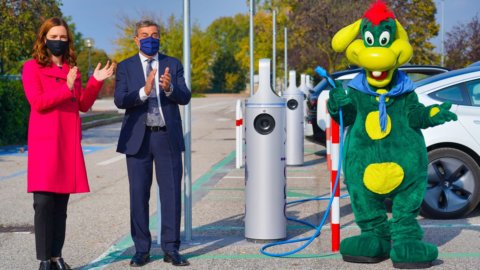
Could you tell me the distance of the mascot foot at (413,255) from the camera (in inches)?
228

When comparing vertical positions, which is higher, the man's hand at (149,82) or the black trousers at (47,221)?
the man's hand at (149,82)

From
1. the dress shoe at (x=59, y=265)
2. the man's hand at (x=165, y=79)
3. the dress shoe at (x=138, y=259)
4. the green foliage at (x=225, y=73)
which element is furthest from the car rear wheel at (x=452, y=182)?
the green foliage at (x=225, y=73)

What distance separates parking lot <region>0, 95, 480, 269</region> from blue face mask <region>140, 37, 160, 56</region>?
5.44 ft

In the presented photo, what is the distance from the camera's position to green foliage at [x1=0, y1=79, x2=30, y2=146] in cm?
1766

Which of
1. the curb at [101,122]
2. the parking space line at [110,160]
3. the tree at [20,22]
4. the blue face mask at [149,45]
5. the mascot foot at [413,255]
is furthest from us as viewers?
the curb at [101,122]

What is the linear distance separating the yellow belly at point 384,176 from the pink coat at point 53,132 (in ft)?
7.19

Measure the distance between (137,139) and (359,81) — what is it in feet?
5.96

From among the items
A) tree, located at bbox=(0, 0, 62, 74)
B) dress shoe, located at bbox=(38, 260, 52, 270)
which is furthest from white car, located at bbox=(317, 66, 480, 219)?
tree, located at bbox=(0, 0, 62, 74)

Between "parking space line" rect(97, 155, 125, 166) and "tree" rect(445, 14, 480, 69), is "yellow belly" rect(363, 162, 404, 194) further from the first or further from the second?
"tree" rect(445, 14, 480, 69)

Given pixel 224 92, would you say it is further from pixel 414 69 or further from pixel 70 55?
pixel 70 55

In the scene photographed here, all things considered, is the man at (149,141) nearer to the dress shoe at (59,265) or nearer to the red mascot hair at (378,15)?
the dress shoe at (59,265)

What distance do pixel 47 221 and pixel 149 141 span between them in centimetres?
100

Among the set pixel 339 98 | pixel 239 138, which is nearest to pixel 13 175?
pixel 239 138

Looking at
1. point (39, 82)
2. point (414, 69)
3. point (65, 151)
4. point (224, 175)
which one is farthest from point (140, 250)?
point (414, 69)
